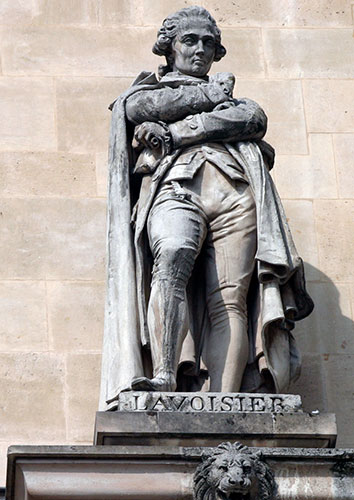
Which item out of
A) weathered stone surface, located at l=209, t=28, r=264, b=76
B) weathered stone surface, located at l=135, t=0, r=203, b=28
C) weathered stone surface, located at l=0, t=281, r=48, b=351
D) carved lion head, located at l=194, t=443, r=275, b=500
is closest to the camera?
carved lion head, located at l=194, t=443, r=275, b=500

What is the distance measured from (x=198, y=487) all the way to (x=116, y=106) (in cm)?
222

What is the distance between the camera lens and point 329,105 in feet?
35.4

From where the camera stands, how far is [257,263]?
909cm

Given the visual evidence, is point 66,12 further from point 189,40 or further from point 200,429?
point 200,429

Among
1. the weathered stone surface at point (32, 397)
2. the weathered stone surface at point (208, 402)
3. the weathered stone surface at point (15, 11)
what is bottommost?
the weathered stone surface at point (208, 402)

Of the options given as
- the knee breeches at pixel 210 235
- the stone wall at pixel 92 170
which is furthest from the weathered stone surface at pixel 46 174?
the knee breeches at pixel 210 235

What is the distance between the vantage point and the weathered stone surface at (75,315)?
984 cm

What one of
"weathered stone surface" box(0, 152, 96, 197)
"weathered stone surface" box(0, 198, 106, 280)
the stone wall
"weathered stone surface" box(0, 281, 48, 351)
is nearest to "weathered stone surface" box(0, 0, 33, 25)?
the stone wall

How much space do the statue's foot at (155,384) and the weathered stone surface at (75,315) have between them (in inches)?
45.6

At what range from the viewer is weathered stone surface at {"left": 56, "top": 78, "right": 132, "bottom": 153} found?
34.5 feet

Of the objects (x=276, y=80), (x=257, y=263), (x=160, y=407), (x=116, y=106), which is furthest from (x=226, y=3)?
(x=160, y=407)

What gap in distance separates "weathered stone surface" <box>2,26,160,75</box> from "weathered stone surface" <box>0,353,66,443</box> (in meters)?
1.82

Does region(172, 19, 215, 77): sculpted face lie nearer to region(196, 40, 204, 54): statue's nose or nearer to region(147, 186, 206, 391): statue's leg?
region(196, 40, 204, 54): statue's nose

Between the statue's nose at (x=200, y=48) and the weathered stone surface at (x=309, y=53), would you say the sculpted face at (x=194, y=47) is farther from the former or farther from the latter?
the weathered stone surface at (x=309, y=53)
